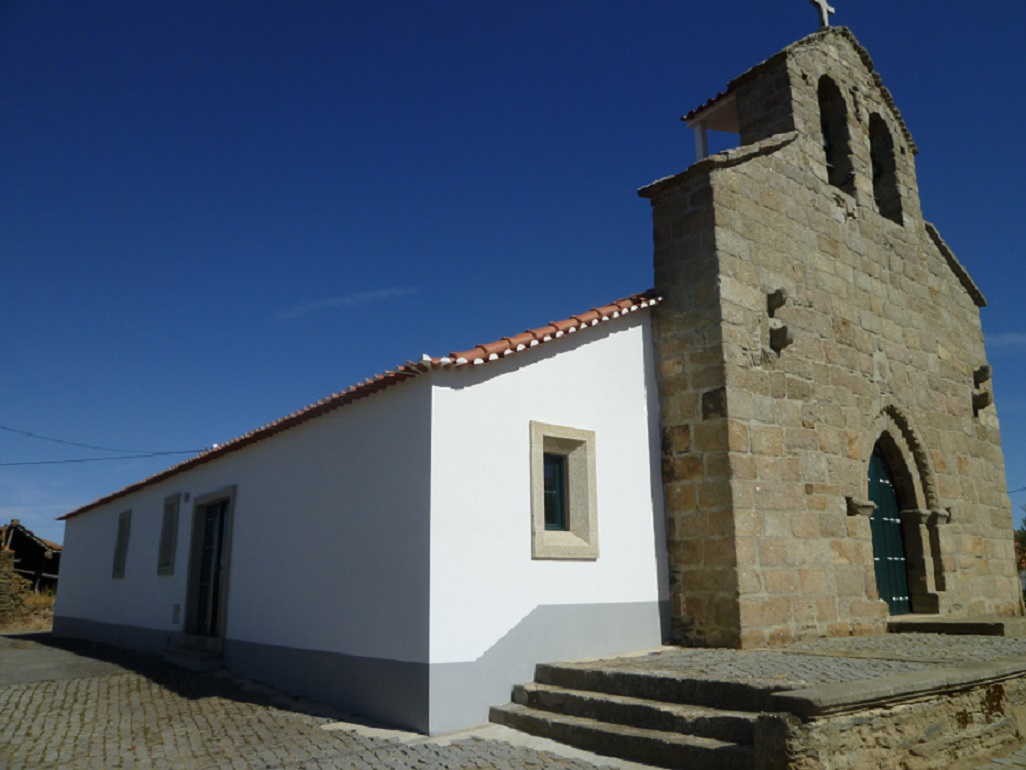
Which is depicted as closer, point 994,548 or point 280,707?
point 280,707

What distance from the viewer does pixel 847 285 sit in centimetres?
985

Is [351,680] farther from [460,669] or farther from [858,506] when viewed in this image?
[858,506]

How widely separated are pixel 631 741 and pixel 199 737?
365cm

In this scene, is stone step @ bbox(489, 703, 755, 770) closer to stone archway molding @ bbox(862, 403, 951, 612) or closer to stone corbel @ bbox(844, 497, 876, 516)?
stone corbel @ bbox(844, 497, 876, 516)

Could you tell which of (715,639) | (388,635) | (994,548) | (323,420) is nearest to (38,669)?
(323,420)

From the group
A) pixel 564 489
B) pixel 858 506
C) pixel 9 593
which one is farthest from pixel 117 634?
pixel 858 506

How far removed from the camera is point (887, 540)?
9.75 metres

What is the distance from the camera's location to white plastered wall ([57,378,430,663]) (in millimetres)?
6645

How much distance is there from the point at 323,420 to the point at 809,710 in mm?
5579

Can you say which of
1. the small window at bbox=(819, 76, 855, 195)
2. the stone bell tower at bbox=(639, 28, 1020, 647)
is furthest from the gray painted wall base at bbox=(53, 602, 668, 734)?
the small window at bbox=(819, 76, 855, 195)

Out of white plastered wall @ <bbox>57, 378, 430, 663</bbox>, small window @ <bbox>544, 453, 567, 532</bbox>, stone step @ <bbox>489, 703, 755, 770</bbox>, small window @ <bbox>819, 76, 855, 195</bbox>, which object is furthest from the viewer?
small window @ <bbox>819, 76, 855, 195</bbox>

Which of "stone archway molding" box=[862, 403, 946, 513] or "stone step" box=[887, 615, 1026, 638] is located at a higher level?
"stone archway molding" box=[862, 403, 946, 513]

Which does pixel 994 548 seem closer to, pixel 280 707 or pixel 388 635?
pixel 388 635

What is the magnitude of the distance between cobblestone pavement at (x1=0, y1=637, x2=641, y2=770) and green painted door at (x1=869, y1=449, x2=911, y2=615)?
570 cm
